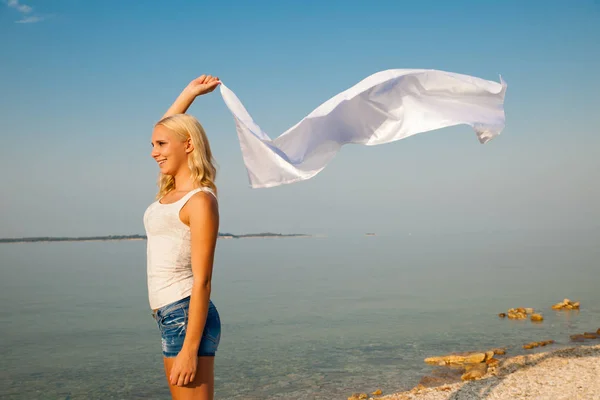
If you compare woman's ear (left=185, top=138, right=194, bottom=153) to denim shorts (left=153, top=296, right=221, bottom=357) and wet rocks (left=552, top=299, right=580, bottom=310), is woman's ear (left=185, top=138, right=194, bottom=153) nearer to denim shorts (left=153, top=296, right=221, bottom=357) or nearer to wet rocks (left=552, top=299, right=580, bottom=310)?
denim shorts (left=153, top=296, right=221, bottom=357)

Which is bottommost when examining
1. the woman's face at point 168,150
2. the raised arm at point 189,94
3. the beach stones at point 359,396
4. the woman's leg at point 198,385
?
the beach stones at point 359,396

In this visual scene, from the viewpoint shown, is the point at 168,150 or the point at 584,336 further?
the point at 584,336

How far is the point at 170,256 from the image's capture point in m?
2.90

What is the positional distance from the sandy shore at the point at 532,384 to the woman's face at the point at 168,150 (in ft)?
23.6

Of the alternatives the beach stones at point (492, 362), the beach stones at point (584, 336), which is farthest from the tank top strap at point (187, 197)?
the beach stones at point (584, 336)

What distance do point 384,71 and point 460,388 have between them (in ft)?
22.1

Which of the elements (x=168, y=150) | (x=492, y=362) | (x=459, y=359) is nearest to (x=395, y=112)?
(x=168, y=150)

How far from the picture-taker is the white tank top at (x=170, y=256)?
9.44 feet

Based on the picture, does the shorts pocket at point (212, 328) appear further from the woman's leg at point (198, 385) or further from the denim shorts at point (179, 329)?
the woman's leg at point (198, 385)

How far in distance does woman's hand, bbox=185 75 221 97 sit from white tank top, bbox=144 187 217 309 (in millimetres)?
1046

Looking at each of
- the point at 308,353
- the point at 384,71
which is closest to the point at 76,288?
the point at 308,353

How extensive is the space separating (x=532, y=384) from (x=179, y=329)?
26.5 ft

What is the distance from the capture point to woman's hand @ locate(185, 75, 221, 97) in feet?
12.2

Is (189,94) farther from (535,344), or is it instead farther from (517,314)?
(517,314)
